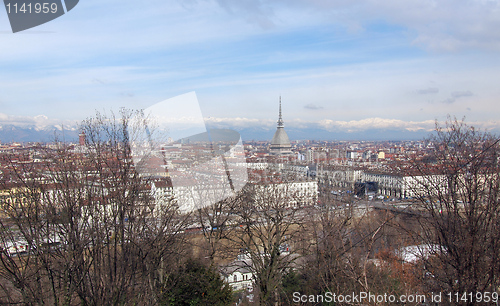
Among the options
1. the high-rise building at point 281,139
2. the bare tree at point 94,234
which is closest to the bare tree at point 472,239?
the bare tree at point 94,234

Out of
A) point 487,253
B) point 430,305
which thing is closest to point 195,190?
point 430,305

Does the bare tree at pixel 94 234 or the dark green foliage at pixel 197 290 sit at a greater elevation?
the bare tree at pixel 94 234

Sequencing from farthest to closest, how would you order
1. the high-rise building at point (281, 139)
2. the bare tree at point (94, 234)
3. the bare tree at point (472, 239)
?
1. the high-rise building at point (281, 139)
2. the bare tree at point (94, 234)
3. the bare tree at point (472, 239)

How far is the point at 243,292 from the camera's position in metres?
10.6

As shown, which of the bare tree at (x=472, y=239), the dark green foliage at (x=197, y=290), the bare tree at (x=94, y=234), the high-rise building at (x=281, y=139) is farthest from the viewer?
the high-rise building at (x=281, y=139)

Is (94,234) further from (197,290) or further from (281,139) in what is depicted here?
(281,139)

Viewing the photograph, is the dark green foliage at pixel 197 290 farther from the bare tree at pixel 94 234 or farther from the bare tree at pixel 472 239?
the bare tree at pixel 472 239

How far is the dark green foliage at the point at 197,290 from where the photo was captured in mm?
5633

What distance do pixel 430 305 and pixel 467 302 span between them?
992 mm

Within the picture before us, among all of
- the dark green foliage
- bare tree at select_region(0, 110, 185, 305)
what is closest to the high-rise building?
the dark green foliage

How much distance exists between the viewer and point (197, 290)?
5.77 m

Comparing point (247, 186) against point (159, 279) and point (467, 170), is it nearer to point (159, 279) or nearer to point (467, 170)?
point (159, 279)

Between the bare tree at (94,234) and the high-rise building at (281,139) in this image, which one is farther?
the high-rise building at (281,139)

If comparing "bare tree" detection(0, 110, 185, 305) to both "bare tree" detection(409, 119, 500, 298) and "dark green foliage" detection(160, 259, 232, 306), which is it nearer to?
"dark green foliage" detection(160, 259, 232, 306)
